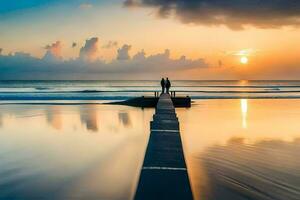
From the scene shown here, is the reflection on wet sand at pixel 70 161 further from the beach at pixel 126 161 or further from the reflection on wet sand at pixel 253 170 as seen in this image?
the reflection on wet sand at pixel 253 170

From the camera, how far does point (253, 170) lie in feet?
27.4

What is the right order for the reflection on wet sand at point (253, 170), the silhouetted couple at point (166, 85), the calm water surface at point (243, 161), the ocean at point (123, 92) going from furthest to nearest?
the ocean at point (123, 92), the silhouetted couple at point (166, 85), the calm water surface at point (243, 161), the reflection on wet sand at point (253, 170)

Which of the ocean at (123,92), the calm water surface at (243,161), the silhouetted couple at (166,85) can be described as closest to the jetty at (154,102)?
the silhouetted couple at (166,85)

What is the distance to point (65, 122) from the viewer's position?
17656 mm

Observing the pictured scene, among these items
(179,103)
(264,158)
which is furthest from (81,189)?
(179,103)

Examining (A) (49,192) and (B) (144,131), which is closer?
(A) (49,192)

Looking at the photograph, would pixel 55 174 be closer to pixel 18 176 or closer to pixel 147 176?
pixel 18 176

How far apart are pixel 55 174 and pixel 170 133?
10.9ft

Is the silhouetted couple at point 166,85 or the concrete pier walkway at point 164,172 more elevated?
the silhouetted couple at point 166,85

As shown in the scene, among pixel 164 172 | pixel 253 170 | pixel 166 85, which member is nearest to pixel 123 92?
pixel 166 85

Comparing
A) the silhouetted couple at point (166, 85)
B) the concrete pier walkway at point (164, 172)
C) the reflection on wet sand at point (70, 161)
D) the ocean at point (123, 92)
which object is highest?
the silhouetted couple at point (166, 85)

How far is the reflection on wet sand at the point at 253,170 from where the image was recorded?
22.3ft

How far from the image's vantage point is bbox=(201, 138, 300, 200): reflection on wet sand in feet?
22.3

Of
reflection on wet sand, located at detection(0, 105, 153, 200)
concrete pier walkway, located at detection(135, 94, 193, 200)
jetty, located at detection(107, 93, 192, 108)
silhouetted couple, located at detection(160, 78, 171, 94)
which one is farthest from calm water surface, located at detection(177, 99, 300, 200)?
silhouetted couple, located at detection(160, 78, 171, 94)
